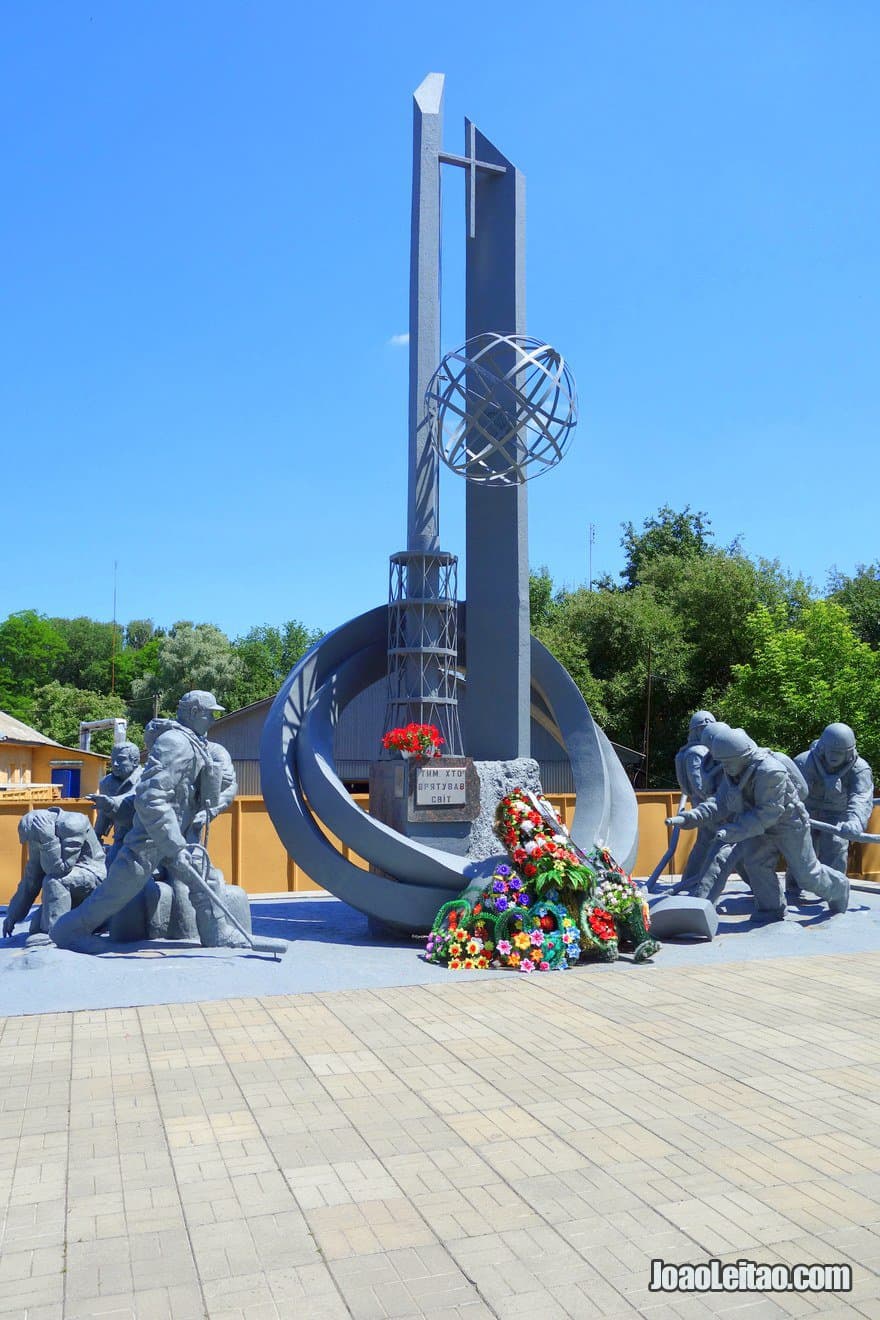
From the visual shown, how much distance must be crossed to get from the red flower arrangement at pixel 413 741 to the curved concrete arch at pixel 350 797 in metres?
0.63

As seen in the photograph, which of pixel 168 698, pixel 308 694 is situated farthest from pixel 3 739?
pixel 308 694

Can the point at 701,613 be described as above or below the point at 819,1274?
above

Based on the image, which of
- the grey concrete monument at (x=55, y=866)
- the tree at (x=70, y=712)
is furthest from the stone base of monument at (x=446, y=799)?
the tree at (x=70, y=712)

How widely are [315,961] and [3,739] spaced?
26711mm

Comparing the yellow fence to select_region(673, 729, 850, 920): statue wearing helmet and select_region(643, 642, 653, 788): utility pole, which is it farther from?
select_region(643, 642, 653, 788): utility pole

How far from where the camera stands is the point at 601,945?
9.76m

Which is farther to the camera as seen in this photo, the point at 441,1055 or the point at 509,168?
the point at 509,168

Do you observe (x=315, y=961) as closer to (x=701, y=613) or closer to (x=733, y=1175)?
(x=733, y=1175)

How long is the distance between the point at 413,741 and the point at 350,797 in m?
0.80

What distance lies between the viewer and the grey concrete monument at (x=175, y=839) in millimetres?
9508

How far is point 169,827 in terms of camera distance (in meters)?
9.48

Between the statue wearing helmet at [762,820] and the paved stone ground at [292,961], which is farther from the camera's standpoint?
the statue wearing helmet at [762,820]

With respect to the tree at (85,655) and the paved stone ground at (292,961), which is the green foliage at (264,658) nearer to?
the tree at (85,655)

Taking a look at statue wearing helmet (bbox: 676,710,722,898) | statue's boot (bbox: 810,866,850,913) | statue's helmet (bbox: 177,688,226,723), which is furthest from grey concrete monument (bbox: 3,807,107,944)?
statue's boot (bbox: 810,866,850,913)
